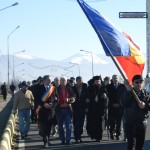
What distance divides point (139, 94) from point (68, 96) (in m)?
5.37

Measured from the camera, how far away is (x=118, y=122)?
643 inches

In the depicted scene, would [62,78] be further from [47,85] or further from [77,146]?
[77,146]

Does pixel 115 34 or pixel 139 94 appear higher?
pixel 115 34

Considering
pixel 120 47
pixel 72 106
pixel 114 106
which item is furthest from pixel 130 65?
pixel 72 106

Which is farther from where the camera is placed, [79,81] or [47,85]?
[79,81]

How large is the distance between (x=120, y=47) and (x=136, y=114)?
126cm

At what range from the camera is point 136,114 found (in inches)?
402

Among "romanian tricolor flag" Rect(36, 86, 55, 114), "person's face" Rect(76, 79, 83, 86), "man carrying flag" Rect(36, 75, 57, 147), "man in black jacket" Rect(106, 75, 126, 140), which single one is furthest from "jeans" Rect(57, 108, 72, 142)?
"man in black jacket" Rect(106, 75, 126, 140)

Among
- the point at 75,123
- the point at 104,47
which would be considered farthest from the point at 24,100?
the point at 104,47

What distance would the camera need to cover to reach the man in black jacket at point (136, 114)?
10117 mm

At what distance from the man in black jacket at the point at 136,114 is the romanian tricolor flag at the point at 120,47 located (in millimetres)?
280

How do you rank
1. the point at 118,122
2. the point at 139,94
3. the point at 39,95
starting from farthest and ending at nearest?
the point at 118,122
the point at 39,95
the point at 139,94

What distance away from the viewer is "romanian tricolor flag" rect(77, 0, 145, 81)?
10.5m

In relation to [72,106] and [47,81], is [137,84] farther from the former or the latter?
[72,106]
